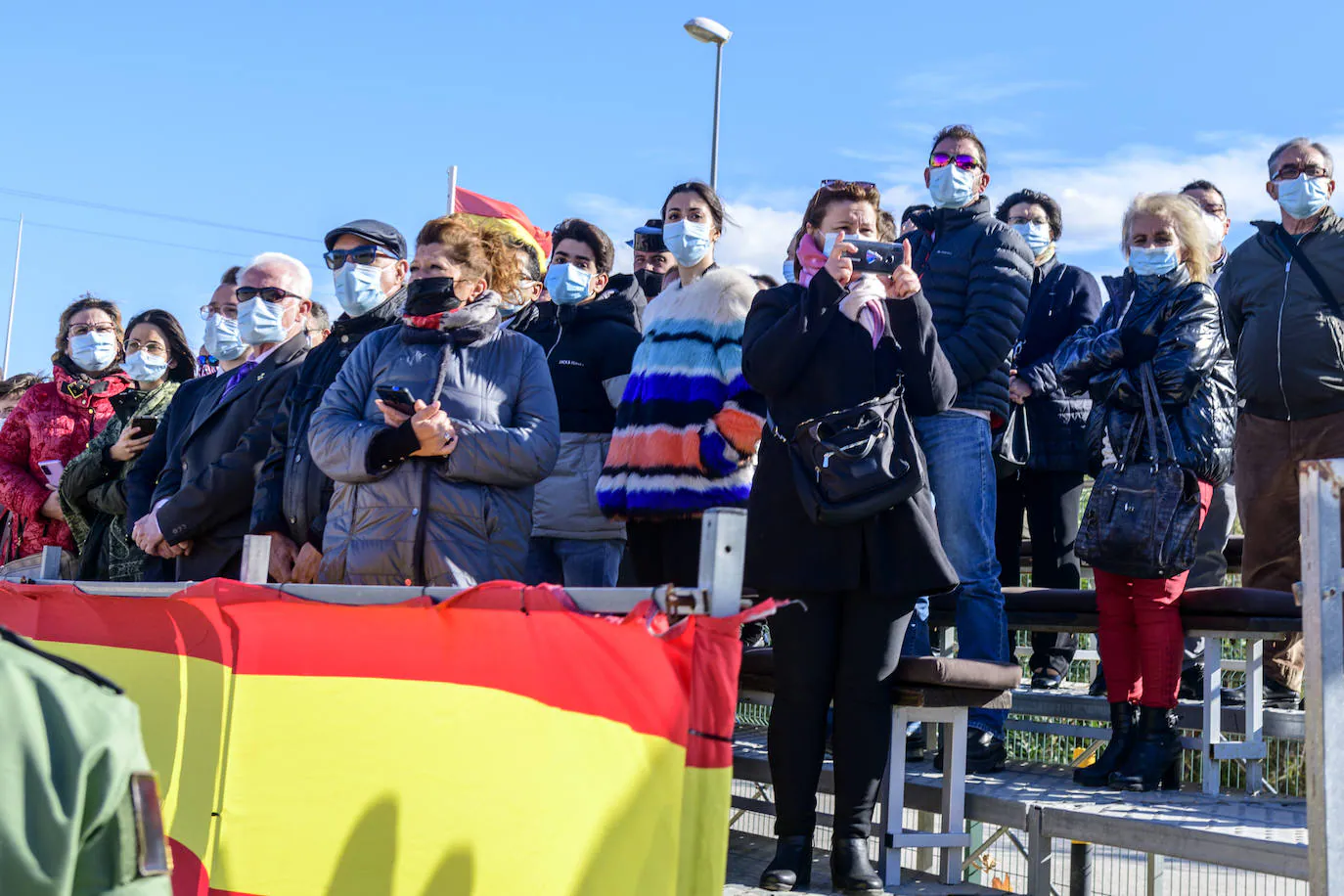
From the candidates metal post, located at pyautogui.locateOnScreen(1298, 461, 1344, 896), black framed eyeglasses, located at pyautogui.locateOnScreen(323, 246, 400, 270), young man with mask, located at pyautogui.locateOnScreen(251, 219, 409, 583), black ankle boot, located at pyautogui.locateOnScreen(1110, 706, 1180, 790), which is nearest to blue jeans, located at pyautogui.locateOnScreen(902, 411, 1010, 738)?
black ankle boot, located at pyautogui.locateOnScreen(1110, 706, 1180, 790)

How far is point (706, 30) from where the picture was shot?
62.0ft

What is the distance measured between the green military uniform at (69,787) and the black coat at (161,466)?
15.8ft

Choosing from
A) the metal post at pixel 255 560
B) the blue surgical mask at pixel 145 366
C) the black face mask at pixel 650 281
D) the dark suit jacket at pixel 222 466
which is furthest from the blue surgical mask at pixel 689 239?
the blue surgical mask at pixel 145 366

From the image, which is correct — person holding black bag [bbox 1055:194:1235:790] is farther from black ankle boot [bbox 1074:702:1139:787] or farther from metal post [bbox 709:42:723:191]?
metal post [bbox 709:42:723:191]

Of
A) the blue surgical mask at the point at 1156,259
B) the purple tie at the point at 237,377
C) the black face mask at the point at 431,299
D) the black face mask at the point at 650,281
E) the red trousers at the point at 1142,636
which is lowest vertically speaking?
the red trousers at the point at 1142,636

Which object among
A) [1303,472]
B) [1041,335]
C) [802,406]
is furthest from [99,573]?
[1303,472]

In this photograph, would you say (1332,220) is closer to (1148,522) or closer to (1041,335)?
(1041,335)

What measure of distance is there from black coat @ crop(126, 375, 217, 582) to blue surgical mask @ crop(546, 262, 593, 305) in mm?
1529

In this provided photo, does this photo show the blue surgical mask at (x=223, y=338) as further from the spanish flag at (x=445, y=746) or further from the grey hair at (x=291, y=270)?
the spanish flag at (x=445, y=746)

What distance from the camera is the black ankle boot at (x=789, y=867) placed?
4320 mm

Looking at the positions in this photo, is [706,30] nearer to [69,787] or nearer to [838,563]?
[838,563]

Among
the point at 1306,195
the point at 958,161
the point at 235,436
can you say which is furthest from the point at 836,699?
the point at 1306,195

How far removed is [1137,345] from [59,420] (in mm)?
5739

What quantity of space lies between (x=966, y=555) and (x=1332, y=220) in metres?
2.31
